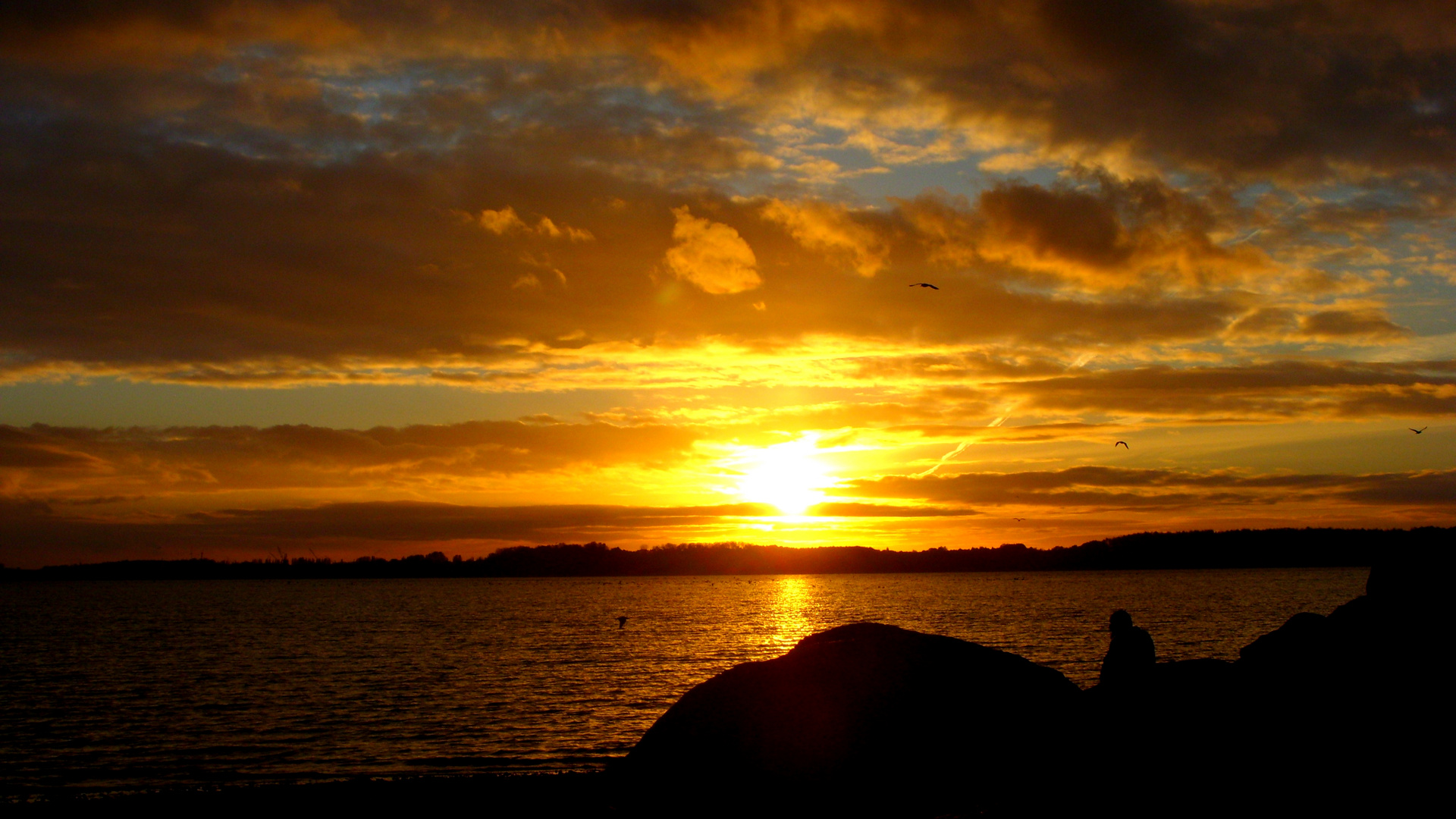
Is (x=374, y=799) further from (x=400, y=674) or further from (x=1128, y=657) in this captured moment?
(x=400, y=674)

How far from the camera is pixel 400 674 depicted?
54.4 m

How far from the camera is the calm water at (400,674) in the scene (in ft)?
105

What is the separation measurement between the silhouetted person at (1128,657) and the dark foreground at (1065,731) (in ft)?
0.23

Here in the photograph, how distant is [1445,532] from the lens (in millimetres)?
17844

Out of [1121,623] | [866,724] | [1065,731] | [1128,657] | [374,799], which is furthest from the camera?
[374,799]

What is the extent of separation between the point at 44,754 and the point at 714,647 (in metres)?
44.8

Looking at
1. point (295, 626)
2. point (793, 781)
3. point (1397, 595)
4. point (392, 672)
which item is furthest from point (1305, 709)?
point (295, 626)

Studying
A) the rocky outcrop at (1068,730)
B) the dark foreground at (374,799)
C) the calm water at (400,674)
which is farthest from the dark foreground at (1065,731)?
the calm water at (400,674)

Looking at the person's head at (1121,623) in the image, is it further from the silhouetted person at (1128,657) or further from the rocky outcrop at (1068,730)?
the rocky outcrop at (1068,730)

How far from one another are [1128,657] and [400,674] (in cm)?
4511

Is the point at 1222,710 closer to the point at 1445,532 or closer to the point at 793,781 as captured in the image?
the point at 1445,532

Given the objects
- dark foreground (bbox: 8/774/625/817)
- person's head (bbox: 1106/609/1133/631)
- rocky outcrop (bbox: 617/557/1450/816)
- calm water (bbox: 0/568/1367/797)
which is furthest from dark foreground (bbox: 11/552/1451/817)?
calm water (bbox: 0/568/1367/797)

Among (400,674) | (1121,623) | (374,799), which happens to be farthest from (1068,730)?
(400,674)

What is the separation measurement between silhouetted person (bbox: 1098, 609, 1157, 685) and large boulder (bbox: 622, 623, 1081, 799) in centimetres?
128
